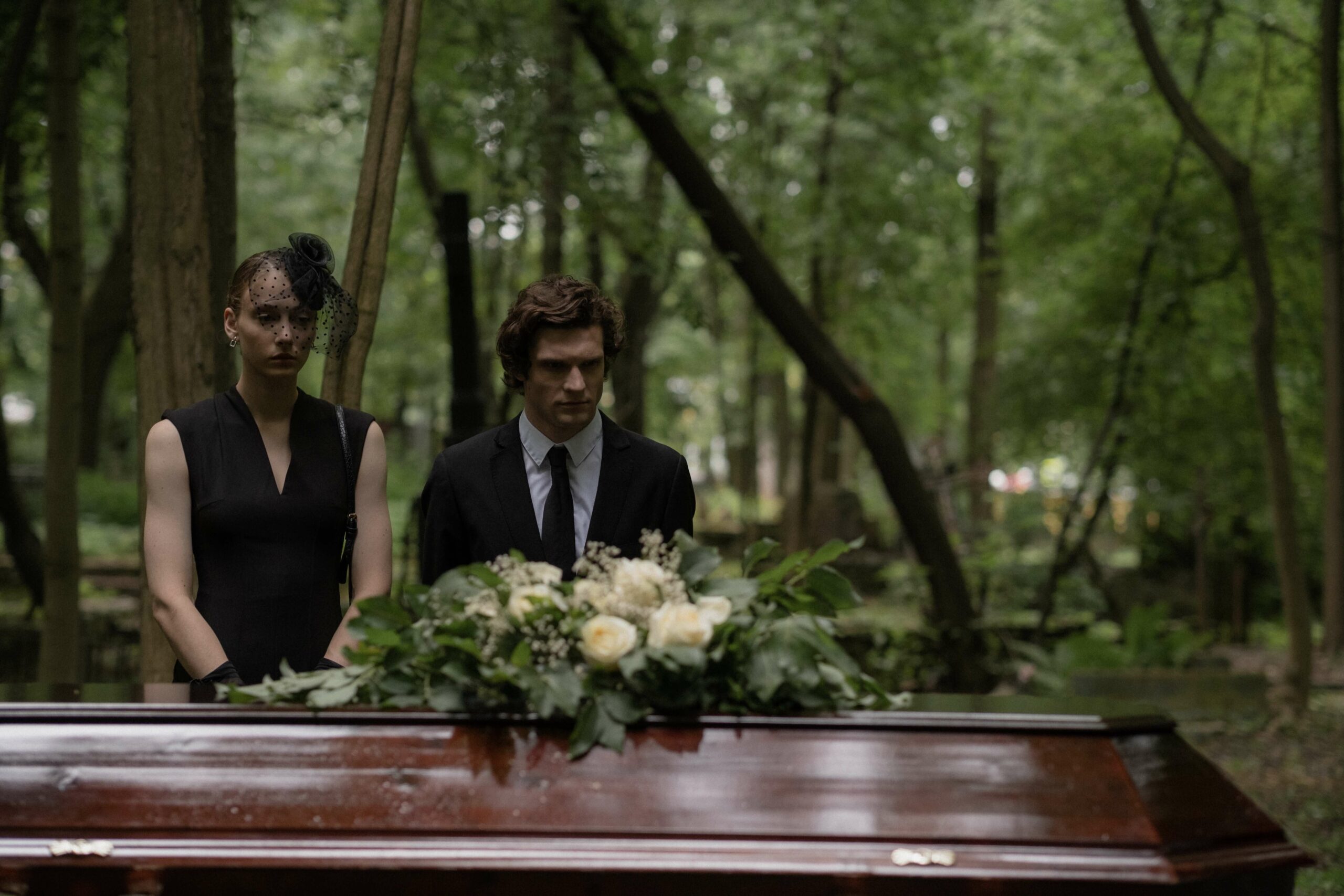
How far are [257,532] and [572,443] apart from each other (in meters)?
0.72

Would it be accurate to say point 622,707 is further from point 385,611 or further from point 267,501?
point 267,501

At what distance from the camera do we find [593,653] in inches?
87.9

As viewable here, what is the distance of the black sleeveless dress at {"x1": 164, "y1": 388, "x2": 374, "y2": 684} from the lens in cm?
284

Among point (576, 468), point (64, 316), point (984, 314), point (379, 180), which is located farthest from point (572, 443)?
point (984, 314)

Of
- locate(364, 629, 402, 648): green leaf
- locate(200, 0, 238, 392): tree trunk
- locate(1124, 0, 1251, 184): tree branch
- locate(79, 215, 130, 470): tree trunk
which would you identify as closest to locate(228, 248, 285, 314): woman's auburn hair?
locate(364, 629, 402, 648): green leaf

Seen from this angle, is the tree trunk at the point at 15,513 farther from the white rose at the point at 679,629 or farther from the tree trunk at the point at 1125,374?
the tree trunk at the point at 1125,374

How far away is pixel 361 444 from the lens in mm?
2971

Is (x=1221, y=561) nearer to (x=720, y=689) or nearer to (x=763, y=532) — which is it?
(x=763, y=532)

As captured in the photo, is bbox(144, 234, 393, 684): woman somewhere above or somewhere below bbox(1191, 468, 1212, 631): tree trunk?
above

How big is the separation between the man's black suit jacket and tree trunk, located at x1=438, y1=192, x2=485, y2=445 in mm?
4392

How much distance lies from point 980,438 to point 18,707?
17.1m

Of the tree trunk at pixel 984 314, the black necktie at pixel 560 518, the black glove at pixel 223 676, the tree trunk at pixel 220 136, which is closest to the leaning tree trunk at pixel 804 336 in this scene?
the tree trunk at pixel 220 136

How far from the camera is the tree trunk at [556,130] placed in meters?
9.26

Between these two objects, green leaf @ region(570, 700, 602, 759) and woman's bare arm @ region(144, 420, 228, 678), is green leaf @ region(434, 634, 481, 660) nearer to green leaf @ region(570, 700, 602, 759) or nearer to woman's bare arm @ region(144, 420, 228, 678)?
green leaf @ region(570, 700, 602, 759)
